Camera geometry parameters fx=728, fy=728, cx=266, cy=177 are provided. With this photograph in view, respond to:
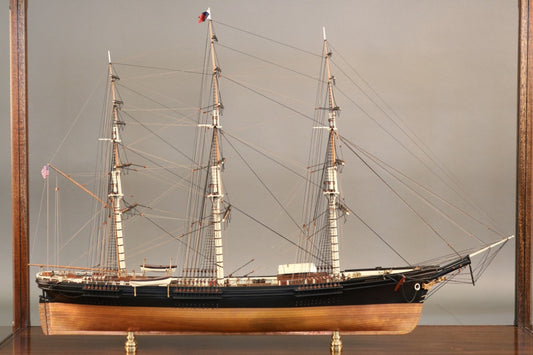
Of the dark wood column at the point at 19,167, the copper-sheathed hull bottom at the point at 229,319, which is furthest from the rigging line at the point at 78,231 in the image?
the copper-sheathed hull bottom at the point at 229,319

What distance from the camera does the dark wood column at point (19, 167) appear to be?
43.6 ft

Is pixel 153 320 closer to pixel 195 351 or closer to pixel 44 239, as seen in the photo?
pixel 195 351

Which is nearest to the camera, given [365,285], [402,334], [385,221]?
[365,285]

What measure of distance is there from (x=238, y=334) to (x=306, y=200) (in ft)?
8.61

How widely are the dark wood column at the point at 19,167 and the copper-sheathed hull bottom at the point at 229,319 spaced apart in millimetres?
1393

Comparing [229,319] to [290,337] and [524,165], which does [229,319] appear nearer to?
[290,337]

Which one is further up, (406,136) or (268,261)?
(406,136)

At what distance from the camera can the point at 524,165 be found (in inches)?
517

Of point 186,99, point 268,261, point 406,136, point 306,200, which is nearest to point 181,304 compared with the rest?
point 268,261

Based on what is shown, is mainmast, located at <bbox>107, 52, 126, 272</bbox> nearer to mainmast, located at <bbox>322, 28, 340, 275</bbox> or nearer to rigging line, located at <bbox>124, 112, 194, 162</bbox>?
rigging line, located at <bbox>124, 112, 194, 162</bbox>

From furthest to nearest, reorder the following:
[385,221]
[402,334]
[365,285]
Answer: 1. [385,221]
2. [402,334]
3. [365,285]

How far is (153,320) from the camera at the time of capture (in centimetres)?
1205

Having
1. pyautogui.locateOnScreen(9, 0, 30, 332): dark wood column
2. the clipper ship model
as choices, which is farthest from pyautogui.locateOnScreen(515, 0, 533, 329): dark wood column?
pyautogui.locateOnScreen(9, 0, 30, 332): dark wood column

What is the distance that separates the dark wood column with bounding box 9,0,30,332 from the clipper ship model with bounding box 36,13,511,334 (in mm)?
1069
